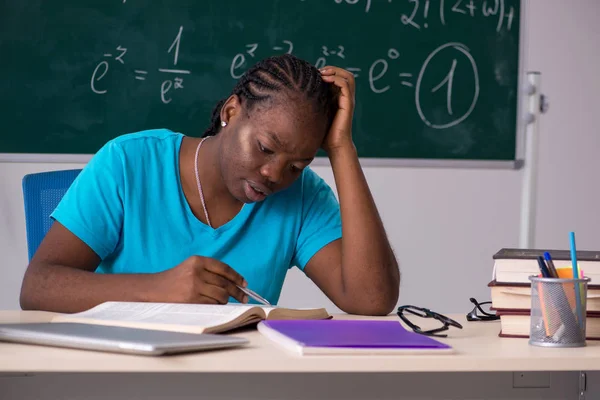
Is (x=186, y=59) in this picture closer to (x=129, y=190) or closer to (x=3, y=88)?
(x=3, y=88)

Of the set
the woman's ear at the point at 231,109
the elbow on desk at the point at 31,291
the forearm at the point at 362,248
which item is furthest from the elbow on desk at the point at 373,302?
the elbow on desk at the point at 31,291

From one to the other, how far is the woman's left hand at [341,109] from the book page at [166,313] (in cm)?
54

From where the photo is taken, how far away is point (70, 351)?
878mm

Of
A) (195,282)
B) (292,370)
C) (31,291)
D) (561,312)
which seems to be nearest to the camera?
(292,370)

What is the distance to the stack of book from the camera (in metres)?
1.08

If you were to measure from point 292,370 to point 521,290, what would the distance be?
0.41m

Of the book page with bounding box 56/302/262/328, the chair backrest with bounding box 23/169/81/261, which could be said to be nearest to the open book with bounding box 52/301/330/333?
the book page with bounding box 56/302/262/328

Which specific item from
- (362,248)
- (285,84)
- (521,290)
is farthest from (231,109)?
(521,290)

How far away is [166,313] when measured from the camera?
108 cm

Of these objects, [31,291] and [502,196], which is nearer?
[31,291]

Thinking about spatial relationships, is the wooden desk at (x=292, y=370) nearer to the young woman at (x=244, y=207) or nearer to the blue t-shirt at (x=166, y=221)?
the young woman at (x=244, y=207)

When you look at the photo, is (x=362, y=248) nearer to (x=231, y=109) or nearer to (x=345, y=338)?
(x=231, y=109)

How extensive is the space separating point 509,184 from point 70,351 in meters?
2.40

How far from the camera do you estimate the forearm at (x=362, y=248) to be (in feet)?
4.92
